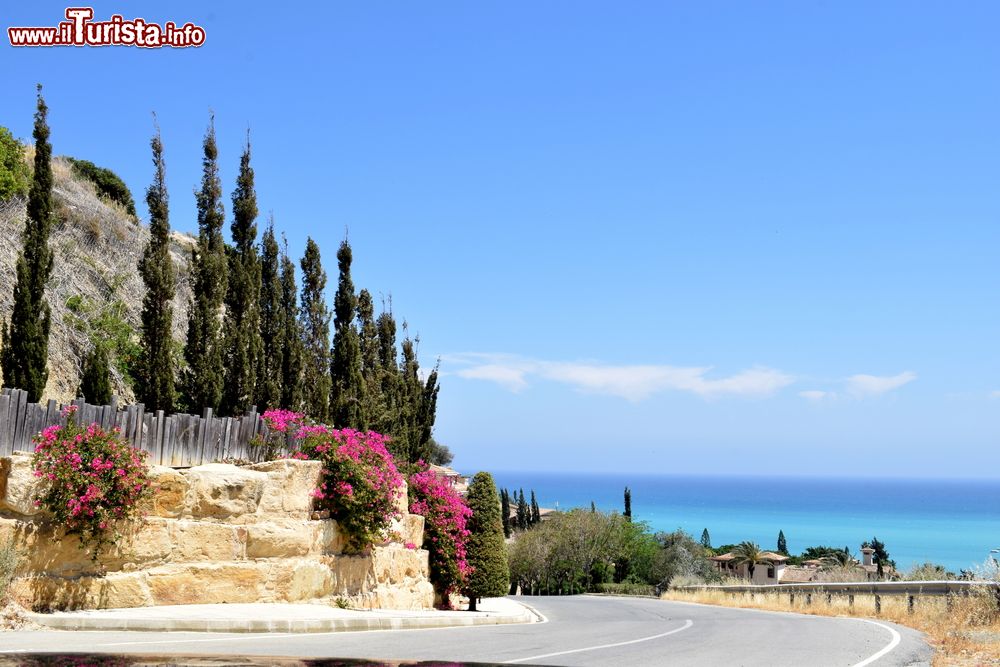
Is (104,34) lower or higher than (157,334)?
higher

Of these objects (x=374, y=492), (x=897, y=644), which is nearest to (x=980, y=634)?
(x=897, y=644)

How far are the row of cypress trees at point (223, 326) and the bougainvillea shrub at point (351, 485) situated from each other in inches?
222

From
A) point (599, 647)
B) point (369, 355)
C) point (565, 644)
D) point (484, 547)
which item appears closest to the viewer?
point (599, 647)

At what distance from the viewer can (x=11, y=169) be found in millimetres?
39312

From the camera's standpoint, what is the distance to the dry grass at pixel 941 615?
46.7 feet

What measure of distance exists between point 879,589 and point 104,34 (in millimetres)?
26135

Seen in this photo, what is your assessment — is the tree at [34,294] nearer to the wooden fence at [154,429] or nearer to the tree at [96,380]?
the tree at [96,380]

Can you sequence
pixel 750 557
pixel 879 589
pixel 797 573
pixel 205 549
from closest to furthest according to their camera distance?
pixel 205 549, pixel 879 589, pixel 797 573, pixel 750 557

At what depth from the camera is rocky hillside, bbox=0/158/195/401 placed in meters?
33.3

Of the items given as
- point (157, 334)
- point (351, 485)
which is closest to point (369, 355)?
point (157, 334)

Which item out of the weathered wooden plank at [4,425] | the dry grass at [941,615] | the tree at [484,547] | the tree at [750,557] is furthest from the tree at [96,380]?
the tree at [750,557]

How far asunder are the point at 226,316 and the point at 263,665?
63.8 feet

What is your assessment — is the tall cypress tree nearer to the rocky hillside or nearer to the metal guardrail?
the rocky hillside

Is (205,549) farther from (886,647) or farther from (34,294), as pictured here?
(886,647)
